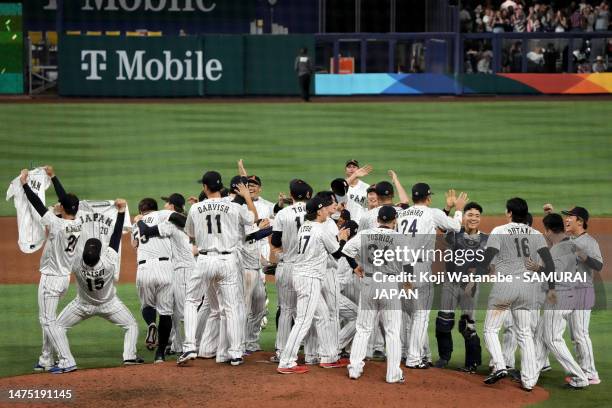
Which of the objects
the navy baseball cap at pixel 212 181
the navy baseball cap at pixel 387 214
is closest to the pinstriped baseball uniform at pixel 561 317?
the navy baseball cap at pixel 387 214

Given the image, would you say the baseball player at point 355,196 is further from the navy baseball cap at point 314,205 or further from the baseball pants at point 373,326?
the baseball pants at point 373,326

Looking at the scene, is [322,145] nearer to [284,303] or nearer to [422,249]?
[284,303]

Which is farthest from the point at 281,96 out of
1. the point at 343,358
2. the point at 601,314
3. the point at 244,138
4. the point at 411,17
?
the point at 343,358

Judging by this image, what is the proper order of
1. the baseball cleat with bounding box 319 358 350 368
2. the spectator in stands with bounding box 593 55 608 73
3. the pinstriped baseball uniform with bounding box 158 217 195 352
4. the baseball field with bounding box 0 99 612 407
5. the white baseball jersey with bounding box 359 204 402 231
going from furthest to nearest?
the spectator in stands with bounding box 593 55 608 73
the baseball field with bounding box 0 99 612 407
the pinstriped baseball uniform with bounding box 158 217 195 352
the white baseball jersey with bounding box 359 204 402 231
the baseball cleat with bounding box 319 358 350 368

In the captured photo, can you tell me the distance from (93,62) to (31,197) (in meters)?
18.0

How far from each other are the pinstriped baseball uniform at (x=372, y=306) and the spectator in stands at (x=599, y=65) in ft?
65.9

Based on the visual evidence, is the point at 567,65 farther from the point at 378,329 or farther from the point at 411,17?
the point at 378,329

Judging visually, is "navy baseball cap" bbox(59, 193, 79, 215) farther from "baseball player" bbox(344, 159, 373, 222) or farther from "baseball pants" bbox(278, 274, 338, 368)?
"baseball player" bbox(344, 159, 373, 222)

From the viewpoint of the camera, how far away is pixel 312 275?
966cm

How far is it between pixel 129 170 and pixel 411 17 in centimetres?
1345

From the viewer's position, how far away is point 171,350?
10445mm

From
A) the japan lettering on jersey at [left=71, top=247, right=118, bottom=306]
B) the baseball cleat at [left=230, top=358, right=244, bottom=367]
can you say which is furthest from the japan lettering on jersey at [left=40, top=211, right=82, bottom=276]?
the baseball cleat at [left=230, top=358, right=244, bottom=367]

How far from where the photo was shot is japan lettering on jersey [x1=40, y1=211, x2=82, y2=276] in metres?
9.81

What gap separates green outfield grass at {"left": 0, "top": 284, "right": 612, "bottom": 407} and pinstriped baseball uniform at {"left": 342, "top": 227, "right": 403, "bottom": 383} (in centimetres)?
50
